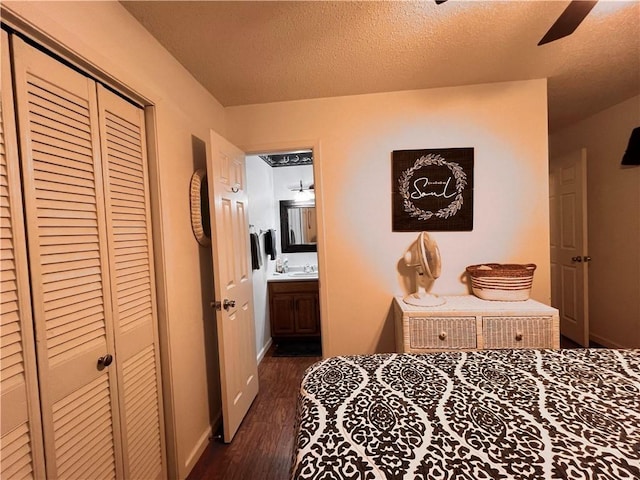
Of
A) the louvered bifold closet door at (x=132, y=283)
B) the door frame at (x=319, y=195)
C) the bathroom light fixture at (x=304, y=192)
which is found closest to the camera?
the louvered bifold closet door at (x=132, y=283)

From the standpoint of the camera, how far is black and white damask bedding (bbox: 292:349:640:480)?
72 cm

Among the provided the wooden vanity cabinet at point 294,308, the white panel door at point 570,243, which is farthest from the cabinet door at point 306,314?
the white panel door at point 570,243

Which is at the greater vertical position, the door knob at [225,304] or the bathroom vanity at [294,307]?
the door knob at [225,304]

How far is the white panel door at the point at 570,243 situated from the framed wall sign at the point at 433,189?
1.53 meters

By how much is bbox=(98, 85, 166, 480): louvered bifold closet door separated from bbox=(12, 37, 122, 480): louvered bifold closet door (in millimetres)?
48

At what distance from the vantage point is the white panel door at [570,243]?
2.74 m

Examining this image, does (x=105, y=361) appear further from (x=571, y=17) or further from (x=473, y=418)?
(x=571, y=17)

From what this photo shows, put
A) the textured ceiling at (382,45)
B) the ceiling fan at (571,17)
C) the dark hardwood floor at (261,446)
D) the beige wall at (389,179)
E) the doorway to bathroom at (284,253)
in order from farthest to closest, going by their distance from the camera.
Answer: the doorway to bathroom at (284,253)
the beige wall at (389,179)
the dark hardwood floor at (261,446)
the textured ceiling at (382,45)
the ceiling fan at (571,17)

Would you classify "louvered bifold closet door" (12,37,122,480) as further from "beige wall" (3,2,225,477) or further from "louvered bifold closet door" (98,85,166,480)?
"beige wall" (3,2,225,477)

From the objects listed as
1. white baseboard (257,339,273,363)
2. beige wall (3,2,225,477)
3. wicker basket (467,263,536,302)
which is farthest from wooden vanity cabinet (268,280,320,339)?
wicker basket (467,263,536,302)

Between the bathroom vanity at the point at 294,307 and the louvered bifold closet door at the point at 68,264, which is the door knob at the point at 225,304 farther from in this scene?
the bathroom vanity at the point at 294,307

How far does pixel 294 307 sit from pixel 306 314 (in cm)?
16

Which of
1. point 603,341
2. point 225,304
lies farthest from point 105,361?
point 603,341

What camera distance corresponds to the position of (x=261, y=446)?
1798mm
